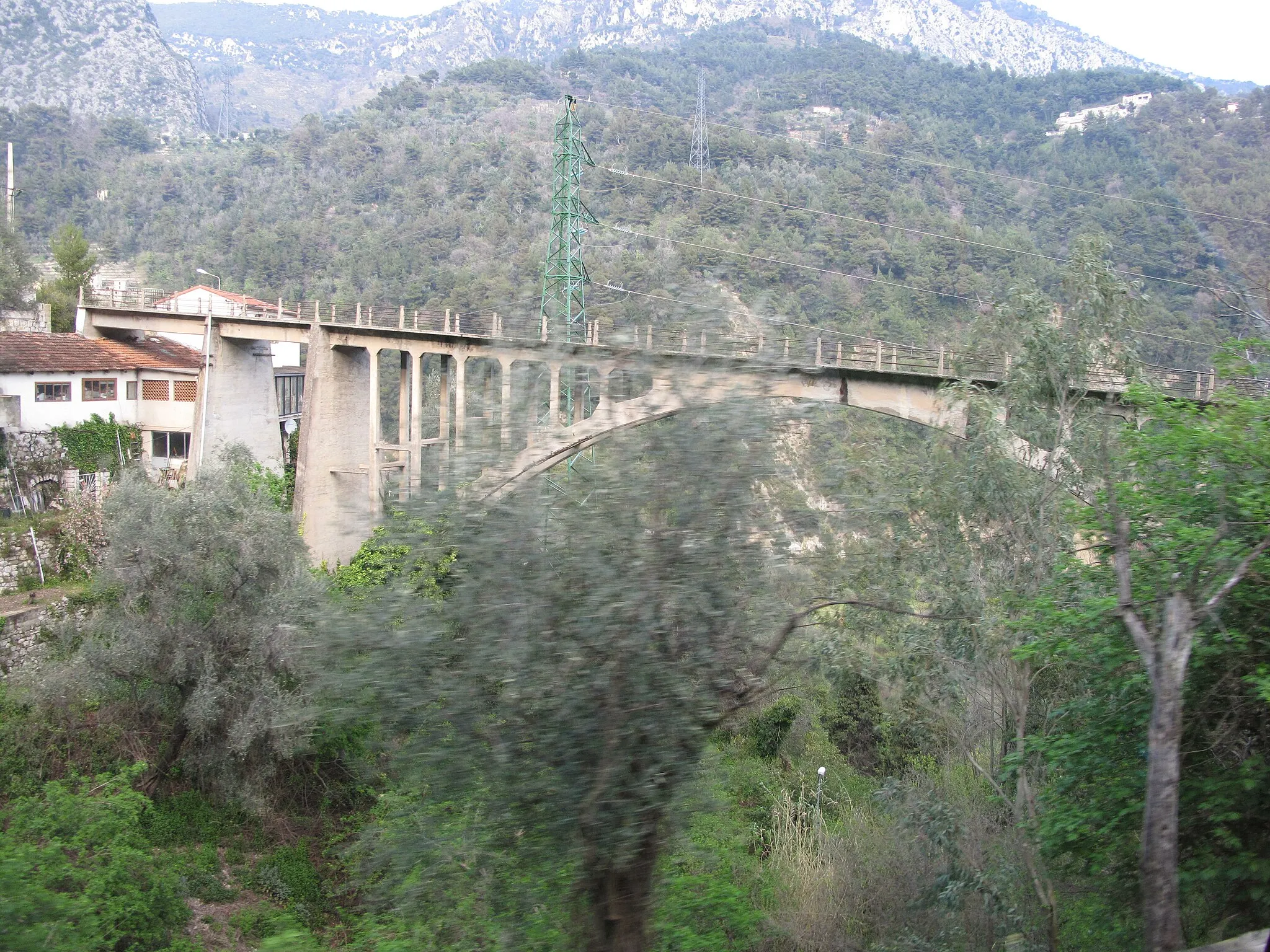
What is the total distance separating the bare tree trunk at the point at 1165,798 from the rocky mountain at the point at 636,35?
138 metres

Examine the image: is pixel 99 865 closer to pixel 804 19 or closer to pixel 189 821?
pixel 189 821

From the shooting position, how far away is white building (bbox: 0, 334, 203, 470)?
22.6 metres

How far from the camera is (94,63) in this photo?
347 feet

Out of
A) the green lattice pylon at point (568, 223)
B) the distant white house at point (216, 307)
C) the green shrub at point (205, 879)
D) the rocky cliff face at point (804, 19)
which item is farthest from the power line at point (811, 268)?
the rocky cliff face at point (804, 19)

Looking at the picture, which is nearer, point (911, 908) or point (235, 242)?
point (911, 908)

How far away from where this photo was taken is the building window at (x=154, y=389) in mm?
25703

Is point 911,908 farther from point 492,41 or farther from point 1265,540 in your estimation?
point 492,41

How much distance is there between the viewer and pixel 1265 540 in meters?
5.56

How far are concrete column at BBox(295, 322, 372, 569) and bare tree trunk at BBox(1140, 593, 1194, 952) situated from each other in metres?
21.4

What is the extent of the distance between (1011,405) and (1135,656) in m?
5.15

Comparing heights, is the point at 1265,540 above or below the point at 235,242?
below

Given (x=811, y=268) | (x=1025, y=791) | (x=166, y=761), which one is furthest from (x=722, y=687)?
(x=811, y=268)

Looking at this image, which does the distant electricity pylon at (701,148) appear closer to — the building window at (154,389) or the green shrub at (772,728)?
the building window at (154,389)

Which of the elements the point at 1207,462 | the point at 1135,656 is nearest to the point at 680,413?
the point at 1135,656
